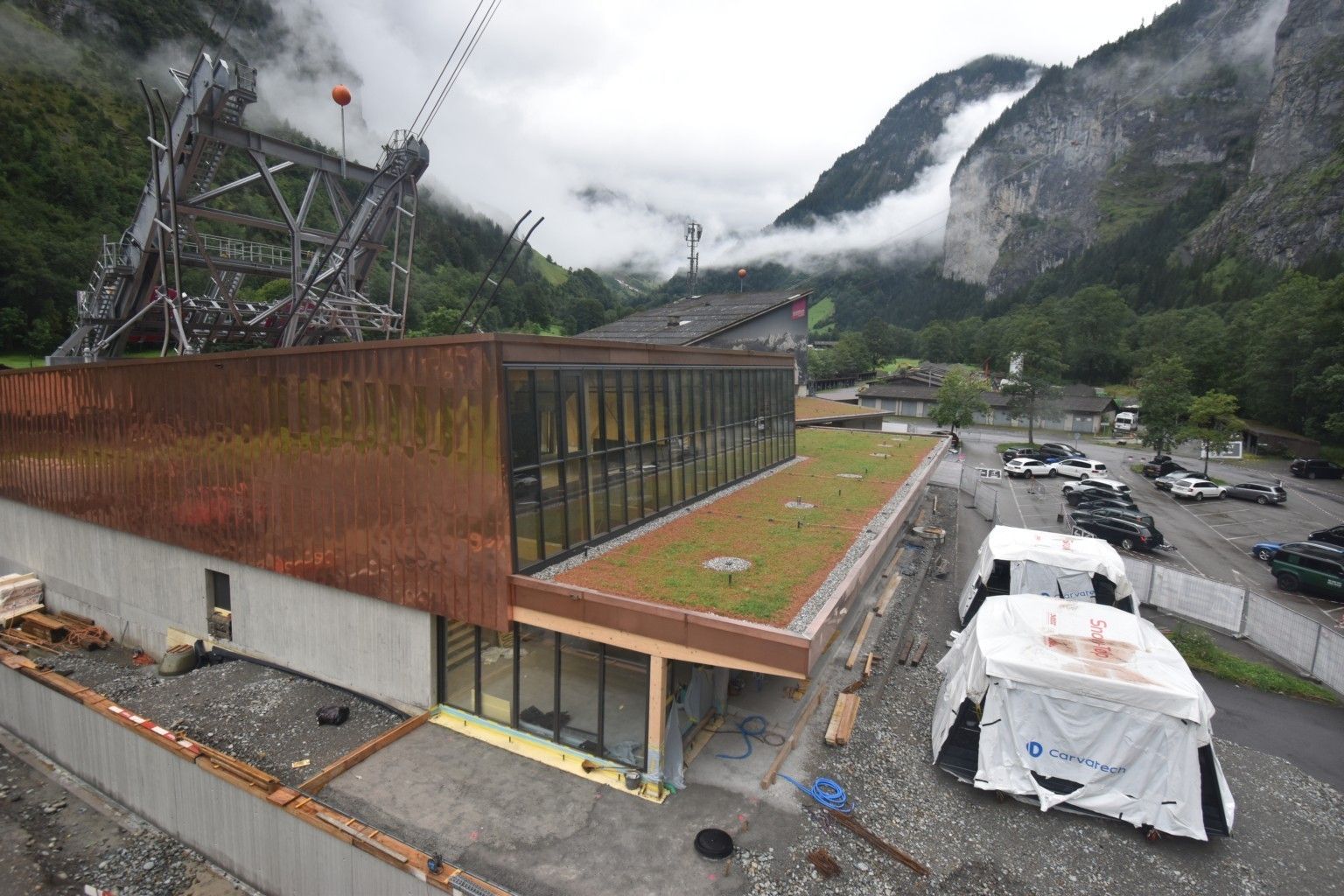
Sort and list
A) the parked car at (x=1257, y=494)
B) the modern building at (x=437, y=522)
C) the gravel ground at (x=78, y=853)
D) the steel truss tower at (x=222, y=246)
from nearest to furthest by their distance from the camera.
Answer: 1. the gravel ground at (x=78, y=853)
2. the modern building at (x=437, y=522)
3. the steel truss tower at (x=222, y=246)
4. the parked car at (x=1257, y=494)

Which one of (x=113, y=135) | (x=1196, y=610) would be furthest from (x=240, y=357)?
(x=113, y=135)

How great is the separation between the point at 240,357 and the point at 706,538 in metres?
11.9

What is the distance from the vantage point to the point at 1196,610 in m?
19.7

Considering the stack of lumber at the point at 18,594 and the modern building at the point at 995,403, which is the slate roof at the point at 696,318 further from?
the stack of lumber at the point at 18,594

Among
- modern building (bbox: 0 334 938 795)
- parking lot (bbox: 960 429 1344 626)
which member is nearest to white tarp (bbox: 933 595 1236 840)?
modern building (bbox: 0 334 938 795)

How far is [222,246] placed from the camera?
23031mm

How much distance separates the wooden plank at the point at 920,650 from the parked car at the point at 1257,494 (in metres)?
31.5

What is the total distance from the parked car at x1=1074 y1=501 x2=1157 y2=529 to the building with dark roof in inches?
947

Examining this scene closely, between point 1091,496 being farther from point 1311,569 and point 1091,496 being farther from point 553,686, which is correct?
point 553,686

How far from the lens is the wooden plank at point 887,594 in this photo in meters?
19.2

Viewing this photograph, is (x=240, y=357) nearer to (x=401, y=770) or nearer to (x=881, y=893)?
(x=401, y=770)

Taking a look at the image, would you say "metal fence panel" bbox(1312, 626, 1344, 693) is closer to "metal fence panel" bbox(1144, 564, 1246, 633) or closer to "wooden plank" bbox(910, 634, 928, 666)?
"metal fence panel" bbox(1144, 564, 1246, 633)

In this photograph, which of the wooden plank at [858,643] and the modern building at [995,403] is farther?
the modern building at [995,403]

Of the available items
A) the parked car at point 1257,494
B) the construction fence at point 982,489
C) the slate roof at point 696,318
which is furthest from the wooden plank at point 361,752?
the parked car at point 1257,494
